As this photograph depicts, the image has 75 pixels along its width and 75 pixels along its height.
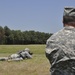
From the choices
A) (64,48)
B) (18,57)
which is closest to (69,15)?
(64,48)

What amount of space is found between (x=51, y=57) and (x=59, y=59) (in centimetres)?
14

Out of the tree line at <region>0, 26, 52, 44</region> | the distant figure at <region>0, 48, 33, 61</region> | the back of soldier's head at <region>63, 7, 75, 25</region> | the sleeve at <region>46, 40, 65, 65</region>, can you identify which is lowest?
the tree line at <region>0, 26, 52, 44</region>

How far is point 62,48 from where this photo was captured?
4.87m

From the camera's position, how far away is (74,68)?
475 centimetres

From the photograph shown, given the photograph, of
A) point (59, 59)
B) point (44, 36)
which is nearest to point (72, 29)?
point (59, 59)

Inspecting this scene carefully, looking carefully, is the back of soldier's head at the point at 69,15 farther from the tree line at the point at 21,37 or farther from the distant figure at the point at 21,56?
the tree line at the point at 21,37

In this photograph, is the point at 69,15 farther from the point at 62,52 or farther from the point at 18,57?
the point at 18,57

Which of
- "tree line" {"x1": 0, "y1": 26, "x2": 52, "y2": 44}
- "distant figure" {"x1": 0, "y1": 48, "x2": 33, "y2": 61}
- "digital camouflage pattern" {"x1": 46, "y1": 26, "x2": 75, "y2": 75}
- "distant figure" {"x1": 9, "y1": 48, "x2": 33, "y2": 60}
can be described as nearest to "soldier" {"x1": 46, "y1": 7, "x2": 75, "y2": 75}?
"digital camouflage pattern" {"x1": 46, "y1": 26, "x2": 75, "y2": 75}

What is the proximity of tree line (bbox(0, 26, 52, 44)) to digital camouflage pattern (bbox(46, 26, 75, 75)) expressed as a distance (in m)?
86.8

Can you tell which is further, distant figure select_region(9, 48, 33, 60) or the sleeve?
distant figure select_region(9, 48, 33, 60)

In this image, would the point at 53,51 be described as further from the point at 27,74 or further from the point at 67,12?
the point at 27,74

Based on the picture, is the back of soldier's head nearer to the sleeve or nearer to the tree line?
the sleeve

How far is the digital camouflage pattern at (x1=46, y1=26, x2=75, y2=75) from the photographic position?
15.8 ft

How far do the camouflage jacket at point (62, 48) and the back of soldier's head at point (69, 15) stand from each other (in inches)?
3.8
